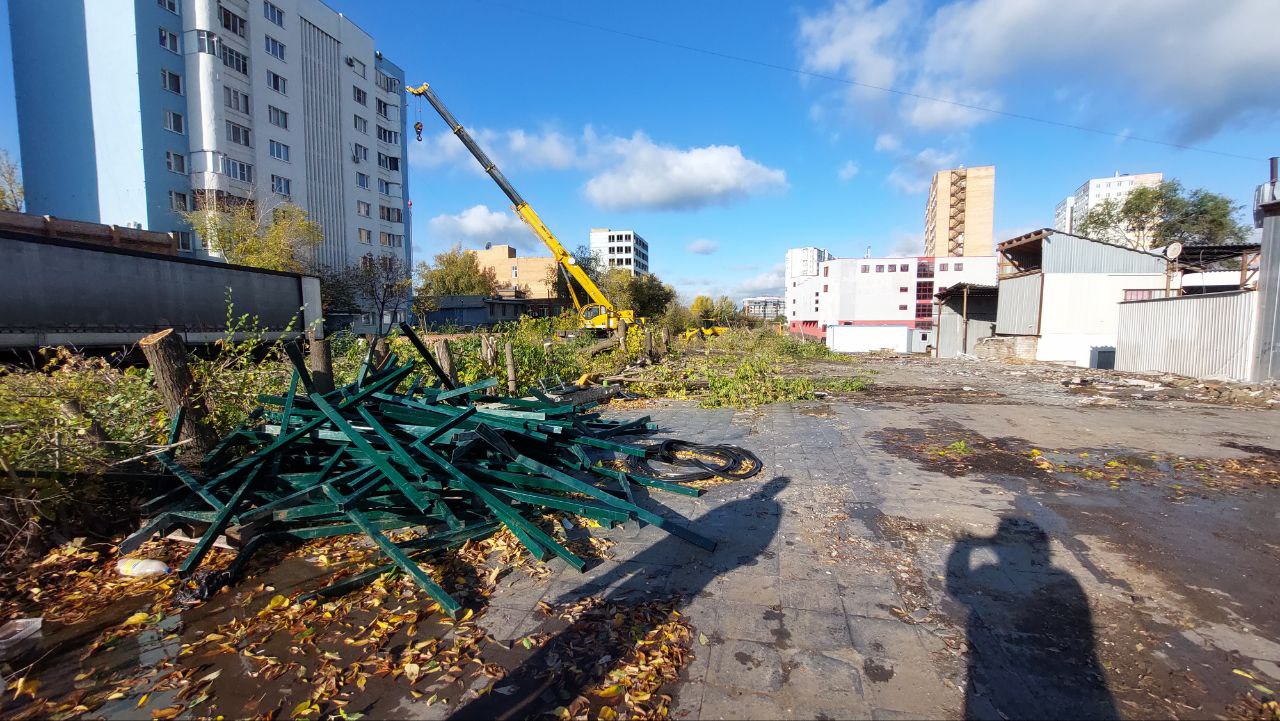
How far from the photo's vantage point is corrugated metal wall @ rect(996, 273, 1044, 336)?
22.2 m

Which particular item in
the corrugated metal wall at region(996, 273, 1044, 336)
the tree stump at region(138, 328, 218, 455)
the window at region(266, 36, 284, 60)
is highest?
the window at region(266, 36, 284, 60)

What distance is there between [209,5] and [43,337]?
26.6 metres

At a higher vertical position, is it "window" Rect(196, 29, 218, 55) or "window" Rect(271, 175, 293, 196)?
"window" Rect(196, 29, 218, 55)

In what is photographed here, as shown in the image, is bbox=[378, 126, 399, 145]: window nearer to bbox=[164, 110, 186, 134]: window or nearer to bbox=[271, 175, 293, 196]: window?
bbox=[271, 175, 293, 196]: window

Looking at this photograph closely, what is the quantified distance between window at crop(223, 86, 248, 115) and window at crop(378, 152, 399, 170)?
35.8ft

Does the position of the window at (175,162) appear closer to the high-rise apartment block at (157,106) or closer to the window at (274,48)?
the high-rise apartment block at (157,106)

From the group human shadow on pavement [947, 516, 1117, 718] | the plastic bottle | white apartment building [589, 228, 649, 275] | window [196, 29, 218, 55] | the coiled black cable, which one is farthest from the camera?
white apartment building [589, 228, 649, 275]

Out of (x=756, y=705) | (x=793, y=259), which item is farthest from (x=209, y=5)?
(x=793, y=259)

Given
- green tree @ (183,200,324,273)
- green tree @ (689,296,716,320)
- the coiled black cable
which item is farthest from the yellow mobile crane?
green tree @ (689,296,716,320)

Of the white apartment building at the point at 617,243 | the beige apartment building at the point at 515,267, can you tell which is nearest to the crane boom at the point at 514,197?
the beige apartment building at the point at 515,267

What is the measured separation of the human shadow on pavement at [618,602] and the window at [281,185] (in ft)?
119

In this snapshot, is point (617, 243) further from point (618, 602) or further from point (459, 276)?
point (618, 602)

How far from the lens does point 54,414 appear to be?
382cm

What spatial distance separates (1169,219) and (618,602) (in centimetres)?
5590
